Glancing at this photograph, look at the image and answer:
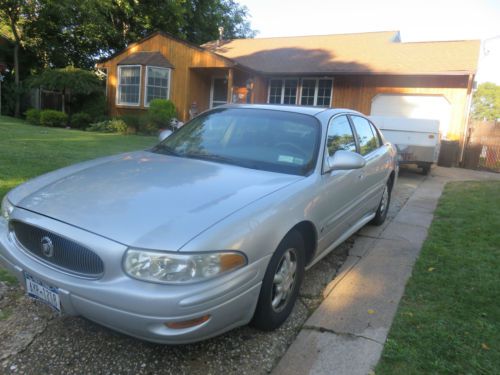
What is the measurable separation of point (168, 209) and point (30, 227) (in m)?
0.86

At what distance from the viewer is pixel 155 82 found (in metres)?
18.2

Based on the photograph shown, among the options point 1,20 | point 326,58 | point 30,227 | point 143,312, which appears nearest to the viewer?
point 143,312

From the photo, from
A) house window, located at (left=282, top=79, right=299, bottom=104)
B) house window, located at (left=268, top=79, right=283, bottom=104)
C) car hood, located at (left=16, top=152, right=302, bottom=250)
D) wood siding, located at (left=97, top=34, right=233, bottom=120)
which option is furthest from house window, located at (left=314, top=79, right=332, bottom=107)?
car hood, located at (left=16, top=152, right=302, bottom=250)

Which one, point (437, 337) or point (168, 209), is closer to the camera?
point (168, 209)

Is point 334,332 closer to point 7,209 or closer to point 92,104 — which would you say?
point 7,209

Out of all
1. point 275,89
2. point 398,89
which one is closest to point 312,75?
point 275,89

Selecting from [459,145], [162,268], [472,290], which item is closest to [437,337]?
[472,290]

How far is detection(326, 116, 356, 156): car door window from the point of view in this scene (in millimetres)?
3697

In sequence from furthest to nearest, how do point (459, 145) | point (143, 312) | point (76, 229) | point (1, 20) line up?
point (1, 20), point (459, 145), point (76, 229), point (143, 312)

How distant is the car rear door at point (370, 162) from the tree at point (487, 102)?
8795 cm

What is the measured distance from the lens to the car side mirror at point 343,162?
3.33 meters

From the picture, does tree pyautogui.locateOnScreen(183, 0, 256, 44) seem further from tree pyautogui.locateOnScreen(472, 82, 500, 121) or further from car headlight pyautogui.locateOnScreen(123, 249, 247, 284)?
tree pyautogui.locateOnScreen(472, 82, 500, 121)

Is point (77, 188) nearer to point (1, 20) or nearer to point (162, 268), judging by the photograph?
point (162, 268)

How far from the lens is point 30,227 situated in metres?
2.50
